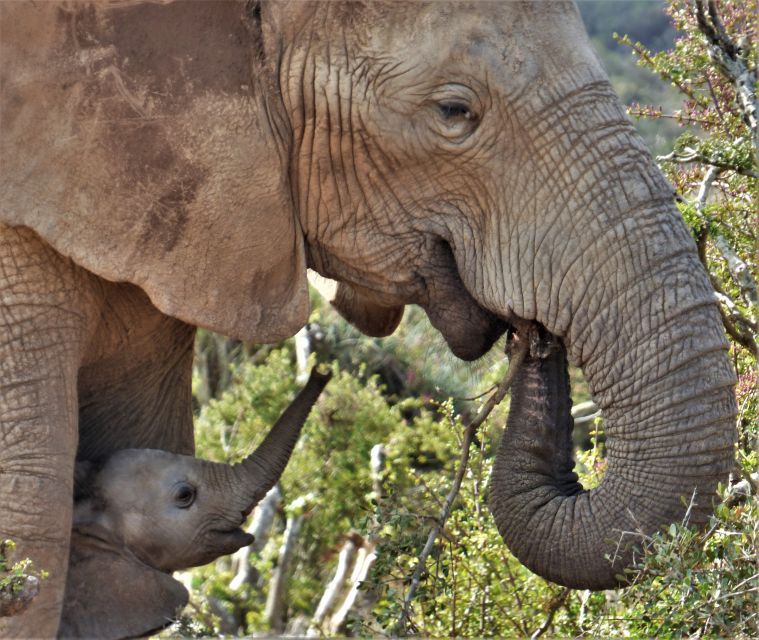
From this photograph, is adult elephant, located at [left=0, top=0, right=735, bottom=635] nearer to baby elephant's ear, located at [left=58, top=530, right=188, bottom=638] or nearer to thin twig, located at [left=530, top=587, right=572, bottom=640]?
baby elephant's ear, located at [left=58, top=530, right=188, bottom=638]

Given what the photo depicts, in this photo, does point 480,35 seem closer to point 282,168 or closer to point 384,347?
point 282,168

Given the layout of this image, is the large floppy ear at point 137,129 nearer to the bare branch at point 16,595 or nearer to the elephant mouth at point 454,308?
the elephant mouth at point 454,308

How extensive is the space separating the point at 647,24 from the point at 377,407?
571 inches

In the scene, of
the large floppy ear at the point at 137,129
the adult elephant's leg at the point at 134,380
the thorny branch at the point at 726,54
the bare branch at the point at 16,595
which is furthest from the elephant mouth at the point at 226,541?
the thorny branch at the point at 726,54

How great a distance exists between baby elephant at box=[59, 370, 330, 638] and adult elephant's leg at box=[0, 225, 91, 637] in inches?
18.2

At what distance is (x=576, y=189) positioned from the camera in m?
3.73

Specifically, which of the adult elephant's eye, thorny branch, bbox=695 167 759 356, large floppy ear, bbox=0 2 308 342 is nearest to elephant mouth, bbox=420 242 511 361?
the adult elephant's eye

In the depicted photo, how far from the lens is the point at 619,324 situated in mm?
3670

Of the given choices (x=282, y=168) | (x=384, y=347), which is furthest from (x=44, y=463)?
(x=384, y=347)

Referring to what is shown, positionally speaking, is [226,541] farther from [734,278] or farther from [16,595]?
[734,278]

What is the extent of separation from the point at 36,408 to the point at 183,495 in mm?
725

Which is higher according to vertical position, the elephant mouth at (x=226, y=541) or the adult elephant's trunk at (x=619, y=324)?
the adult elephant's trunk at (x=619, y=324)

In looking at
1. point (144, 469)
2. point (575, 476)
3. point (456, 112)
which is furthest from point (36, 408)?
point (575, 476)

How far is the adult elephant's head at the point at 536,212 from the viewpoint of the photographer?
363 centimetres
